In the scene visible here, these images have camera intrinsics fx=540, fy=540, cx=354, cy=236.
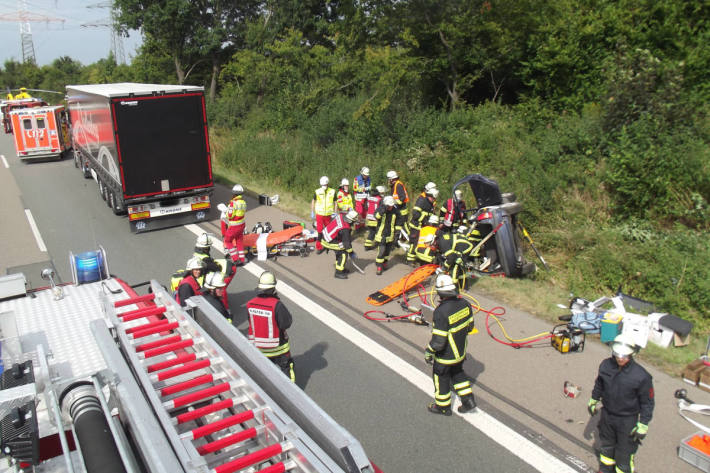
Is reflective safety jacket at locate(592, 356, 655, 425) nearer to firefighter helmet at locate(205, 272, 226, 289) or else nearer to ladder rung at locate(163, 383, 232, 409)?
ladder rung at locate(163, 383, 232, 409)

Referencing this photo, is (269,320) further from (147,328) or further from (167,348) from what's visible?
(167,348)

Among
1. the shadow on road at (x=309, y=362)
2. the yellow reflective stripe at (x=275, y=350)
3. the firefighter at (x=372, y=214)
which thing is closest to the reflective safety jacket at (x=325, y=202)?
the firefighter at (x=372, y=214)

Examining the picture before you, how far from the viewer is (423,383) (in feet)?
22.7

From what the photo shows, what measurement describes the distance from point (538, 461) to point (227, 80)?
110ft

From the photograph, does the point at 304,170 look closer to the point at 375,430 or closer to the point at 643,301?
the point at 643,301

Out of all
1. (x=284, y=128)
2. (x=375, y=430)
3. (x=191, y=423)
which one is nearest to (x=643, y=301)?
(x=375, y=430)

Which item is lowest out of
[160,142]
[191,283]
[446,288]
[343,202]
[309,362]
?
[309,362]

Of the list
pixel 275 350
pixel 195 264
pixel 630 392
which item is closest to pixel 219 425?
pixel 275 350

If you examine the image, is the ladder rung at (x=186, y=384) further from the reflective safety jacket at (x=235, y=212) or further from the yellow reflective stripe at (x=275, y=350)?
the reflective safety jacket at (x=235, y=212)

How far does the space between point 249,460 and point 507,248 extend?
306 inches

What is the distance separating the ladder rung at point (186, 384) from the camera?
3.77 metres

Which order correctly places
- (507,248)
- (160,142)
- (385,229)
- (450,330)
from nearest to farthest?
(450,330) < (507,248) < (385,229) < (160,142)

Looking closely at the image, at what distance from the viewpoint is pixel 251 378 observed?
393 centimetres

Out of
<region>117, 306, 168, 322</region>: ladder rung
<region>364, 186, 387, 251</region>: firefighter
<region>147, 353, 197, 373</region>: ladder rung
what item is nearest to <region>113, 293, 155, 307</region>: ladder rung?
Answer: <region>117, 306, 168, 322</region>: ladder rung
